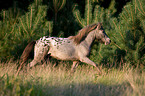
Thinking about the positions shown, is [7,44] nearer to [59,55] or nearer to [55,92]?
[59,55]

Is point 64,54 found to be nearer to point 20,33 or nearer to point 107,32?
point 20,33

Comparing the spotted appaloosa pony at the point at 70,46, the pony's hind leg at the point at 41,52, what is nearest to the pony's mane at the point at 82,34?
the spotted appaloosa pony at the point at 70,46

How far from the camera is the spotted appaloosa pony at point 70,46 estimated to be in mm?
5285

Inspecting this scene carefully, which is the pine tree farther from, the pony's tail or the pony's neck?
the pony's tail

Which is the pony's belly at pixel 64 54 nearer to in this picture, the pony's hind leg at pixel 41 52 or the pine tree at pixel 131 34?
the pony's hind leg at pixel 41 52

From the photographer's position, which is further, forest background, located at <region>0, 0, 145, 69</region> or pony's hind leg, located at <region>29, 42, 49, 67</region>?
forest background, located at <region>0, 0, 145, 69</region>

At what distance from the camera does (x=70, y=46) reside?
536cm

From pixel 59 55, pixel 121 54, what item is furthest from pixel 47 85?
pixel 121 54

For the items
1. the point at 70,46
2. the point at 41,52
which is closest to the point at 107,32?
the point at 70,46

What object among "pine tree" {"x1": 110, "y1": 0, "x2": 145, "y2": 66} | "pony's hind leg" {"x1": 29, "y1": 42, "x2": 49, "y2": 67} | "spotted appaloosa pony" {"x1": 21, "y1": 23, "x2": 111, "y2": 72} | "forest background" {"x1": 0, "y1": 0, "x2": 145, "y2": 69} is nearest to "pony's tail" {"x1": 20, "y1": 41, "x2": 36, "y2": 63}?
"spotted appaloosa pony" {"x1": 21, "y1": 23, "x2": 111, "y2": 72}

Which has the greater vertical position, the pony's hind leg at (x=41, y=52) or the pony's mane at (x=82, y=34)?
the pony's mane at (x=82, y=34)

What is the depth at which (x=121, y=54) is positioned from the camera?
22.0 feet

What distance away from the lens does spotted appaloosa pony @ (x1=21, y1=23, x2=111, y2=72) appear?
5.29 m

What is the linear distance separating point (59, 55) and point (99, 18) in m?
2.62
